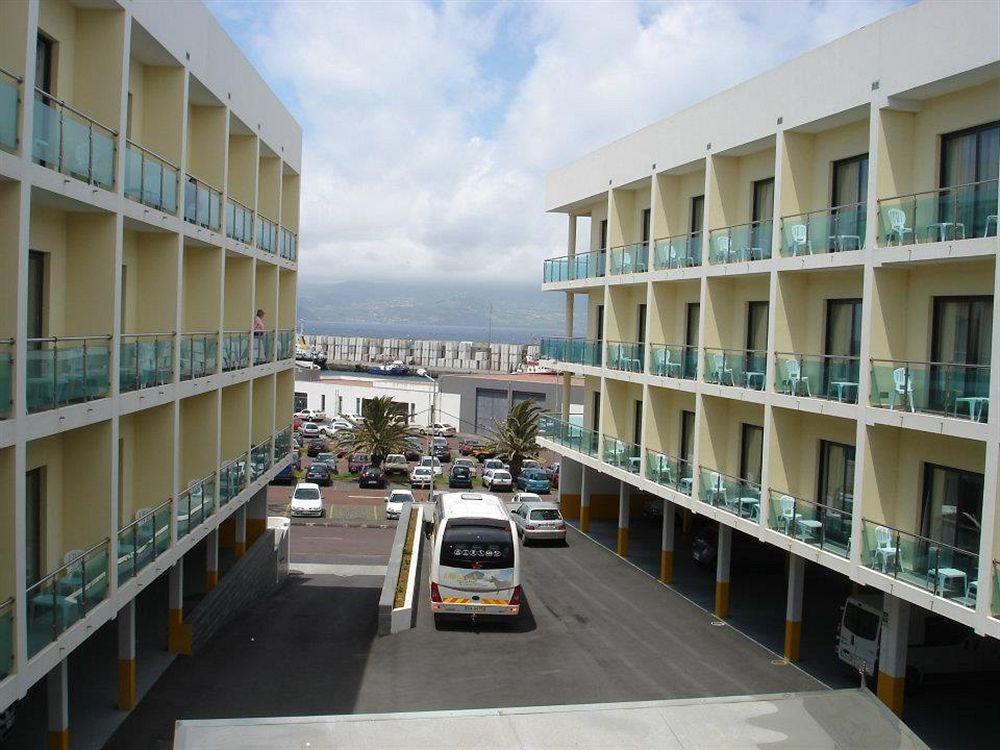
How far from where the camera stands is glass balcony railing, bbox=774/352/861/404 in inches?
749

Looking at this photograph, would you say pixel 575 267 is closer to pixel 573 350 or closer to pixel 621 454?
pixel 573 350

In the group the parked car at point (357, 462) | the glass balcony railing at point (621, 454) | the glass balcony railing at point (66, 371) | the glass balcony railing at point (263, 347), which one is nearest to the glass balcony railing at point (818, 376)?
the glass balcony railing at point (621, 454)

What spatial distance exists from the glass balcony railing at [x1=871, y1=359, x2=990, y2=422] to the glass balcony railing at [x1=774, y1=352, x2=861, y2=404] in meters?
0.91

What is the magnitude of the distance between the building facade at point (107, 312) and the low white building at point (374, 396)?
56822 mm

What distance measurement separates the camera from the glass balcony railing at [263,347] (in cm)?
2570

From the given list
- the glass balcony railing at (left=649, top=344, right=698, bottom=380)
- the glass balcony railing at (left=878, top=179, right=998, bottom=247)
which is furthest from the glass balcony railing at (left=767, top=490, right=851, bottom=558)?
the glass balcony railing at (left=649, top=344, right=698, bottom=380)

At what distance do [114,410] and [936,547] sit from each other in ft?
42.4

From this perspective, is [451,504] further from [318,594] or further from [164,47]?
[164,47]

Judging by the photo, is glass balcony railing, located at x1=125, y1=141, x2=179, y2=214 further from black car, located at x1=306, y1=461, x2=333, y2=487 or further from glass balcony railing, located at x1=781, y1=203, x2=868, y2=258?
black car, located at x1=306, y1=461, x2=333, y2=487

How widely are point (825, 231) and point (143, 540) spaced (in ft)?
45.6

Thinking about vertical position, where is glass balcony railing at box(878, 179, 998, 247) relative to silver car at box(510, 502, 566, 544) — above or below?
above

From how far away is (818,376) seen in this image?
2028cm

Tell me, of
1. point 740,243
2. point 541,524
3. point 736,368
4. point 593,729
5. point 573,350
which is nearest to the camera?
point 593,729

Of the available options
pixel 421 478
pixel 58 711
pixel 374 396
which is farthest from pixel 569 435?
pixel 374 396
